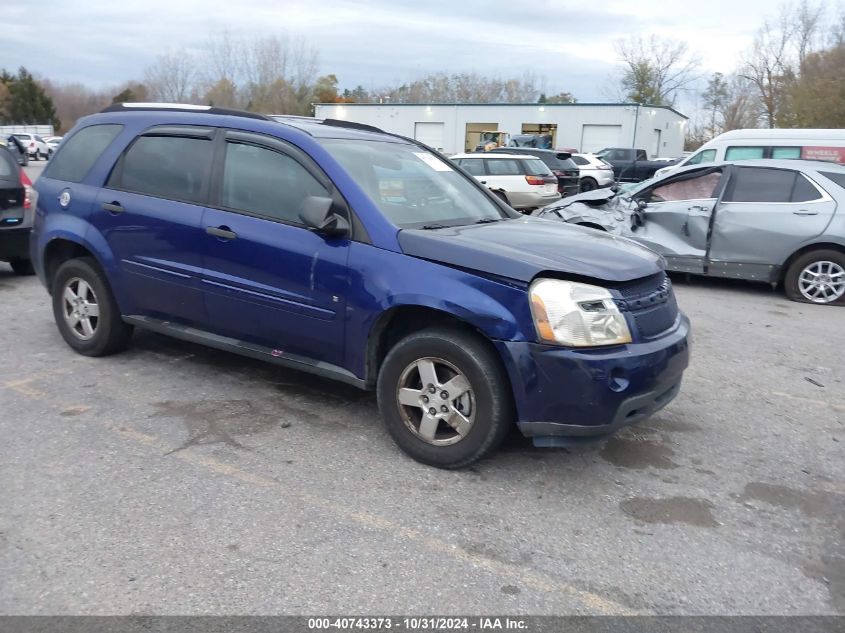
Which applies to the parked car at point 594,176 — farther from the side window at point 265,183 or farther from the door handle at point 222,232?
the door handle at point 222,232

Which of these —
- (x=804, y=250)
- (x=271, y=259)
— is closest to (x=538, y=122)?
(x=804, y=250)

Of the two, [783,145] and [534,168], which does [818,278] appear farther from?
[534,168]

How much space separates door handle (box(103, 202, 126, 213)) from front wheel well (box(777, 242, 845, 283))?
23.7ft

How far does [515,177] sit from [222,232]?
12.2 m

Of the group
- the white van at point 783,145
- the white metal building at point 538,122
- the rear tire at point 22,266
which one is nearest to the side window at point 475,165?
the white van at point 783,145

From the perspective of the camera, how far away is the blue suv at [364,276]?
352cm

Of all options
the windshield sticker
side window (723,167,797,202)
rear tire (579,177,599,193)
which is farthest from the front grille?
rear tire (579,177,599,193)

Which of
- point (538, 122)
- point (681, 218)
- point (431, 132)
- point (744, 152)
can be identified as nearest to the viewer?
point (681, 218)

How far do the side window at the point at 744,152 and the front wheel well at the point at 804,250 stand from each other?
16.5 feet

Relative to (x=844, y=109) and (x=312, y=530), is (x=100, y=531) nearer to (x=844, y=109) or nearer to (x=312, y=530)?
(x=312, y=530)

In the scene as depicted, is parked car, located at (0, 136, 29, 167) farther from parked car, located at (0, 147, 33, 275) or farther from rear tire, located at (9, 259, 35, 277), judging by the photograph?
rear tire, located at (9, 259, 35, 277)

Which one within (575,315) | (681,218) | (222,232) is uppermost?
(681,218)

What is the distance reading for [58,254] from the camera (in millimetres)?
5566

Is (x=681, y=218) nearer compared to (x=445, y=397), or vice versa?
(x=445, y=397)
